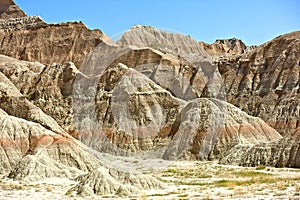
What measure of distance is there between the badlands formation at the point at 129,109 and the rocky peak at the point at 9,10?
55.4ft

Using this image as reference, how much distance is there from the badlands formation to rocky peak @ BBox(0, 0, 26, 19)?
55.4 ft

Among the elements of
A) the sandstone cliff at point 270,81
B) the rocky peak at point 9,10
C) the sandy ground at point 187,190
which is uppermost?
the rocky peak at point 9,10

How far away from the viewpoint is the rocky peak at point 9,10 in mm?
144875

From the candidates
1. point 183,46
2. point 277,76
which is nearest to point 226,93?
point 277,76

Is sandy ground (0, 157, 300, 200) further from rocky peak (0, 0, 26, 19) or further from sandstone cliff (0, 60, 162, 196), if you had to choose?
rocky peak (0, 0, 26, 19)

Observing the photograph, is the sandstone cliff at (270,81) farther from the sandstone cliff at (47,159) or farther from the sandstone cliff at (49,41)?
the sandstone cliff at (47,159)

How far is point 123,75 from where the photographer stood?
8025cm

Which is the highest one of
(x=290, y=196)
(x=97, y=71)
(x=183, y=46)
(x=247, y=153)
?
(x=183, y=46)

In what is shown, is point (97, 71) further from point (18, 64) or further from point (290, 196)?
point (290, 196)

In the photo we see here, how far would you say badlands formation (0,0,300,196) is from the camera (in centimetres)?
4369

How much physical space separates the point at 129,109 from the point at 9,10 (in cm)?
8546

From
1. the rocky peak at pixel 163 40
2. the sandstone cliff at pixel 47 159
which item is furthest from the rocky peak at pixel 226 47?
the sandstone cliff at pixel 47 159

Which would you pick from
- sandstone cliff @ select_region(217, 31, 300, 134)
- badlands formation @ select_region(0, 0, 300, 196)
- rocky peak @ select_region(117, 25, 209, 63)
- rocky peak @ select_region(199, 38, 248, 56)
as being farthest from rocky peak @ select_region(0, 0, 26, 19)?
sandstone cliff @ select_region(217, 31, 300, 134)

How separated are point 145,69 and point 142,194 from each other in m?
69.3
